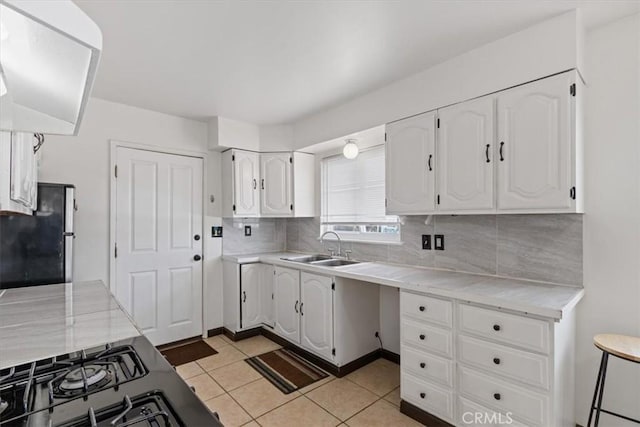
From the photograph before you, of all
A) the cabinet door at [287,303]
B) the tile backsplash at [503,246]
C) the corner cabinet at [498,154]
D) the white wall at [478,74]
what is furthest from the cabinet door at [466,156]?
the cabinet door at [287,303]

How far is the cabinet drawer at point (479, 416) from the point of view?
Result: 63.2 inches

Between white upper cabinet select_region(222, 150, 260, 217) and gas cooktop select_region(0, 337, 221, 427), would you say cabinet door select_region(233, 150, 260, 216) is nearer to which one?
white upper cabinet select_region(222, 150, 260, 217)

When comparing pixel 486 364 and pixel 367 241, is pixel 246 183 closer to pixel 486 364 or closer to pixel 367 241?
pixel 367 241

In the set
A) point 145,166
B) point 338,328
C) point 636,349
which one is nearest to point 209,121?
point 145,166

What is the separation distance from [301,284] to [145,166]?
6.48ft

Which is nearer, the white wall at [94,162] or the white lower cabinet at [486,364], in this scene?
the white lower cabinet at [486,364]

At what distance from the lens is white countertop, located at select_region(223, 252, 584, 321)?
5.04ft

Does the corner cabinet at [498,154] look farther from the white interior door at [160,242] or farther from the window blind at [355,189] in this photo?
the white interior door at [160,242]

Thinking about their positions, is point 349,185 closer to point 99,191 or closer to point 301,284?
point 301,284

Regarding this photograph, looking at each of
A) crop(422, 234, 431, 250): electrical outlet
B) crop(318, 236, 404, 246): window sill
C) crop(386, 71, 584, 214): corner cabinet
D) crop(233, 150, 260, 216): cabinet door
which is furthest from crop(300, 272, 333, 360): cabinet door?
crop(233, 150, 260, 216): cabinet door

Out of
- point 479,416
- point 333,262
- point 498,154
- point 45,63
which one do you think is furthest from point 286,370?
point 45,63

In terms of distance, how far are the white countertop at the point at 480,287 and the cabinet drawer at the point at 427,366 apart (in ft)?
1.32

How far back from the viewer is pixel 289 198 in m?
3.56

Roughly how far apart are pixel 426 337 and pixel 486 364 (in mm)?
351
